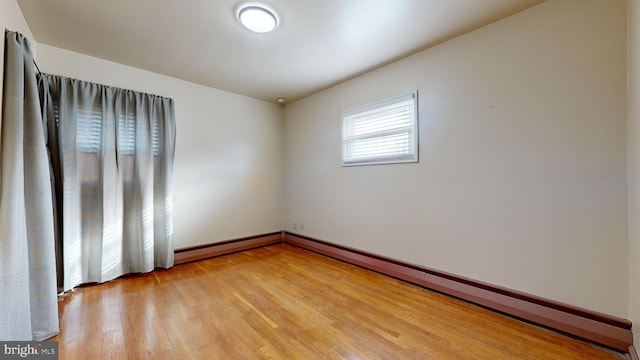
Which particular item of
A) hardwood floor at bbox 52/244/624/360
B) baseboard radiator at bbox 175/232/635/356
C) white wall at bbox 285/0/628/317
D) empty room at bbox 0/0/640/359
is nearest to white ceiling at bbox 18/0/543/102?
empty room at bbox 0/0/640/359

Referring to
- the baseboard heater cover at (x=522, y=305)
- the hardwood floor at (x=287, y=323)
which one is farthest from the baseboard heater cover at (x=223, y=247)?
the baseboard heater cover at (x=522, y=305)

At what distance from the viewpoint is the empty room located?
1.63m

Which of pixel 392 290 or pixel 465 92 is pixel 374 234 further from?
pixel 465 92

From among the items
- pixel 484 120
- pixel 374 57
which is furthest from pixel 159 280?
pixel 484 120

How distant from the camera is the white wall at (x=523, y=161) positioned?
1.67 meters

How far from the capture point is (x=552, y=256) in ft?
6.13

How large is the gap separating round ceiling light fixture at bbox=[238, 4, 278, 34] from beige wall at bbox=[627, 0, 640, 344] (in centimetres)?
233

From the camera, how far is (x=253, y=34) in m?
2.28

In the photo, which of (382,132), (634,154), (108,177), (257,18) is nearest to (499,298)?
(634,154)

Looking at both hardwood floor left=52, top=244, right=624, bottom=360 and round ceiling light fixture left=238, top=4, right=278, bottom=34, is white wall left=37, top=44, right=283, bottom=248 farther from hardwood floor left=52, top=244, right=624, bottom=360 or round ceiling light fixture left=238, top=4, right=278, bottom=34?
round ceiling light fixture left=238, top=4, right=278, bottom=34

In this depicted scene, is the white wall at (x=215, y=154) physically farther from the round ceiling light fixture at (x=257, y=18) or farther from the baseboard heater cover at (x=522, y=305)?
the baseboard heater cover at (x=522, y=305)

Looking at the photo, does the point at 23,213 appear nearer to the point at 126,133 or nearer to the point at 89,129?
the point at 89,129

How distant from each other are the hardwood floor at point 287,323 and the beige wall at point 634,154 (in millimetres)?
426

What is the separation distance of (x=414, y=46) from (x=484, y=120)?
3.34 feet
